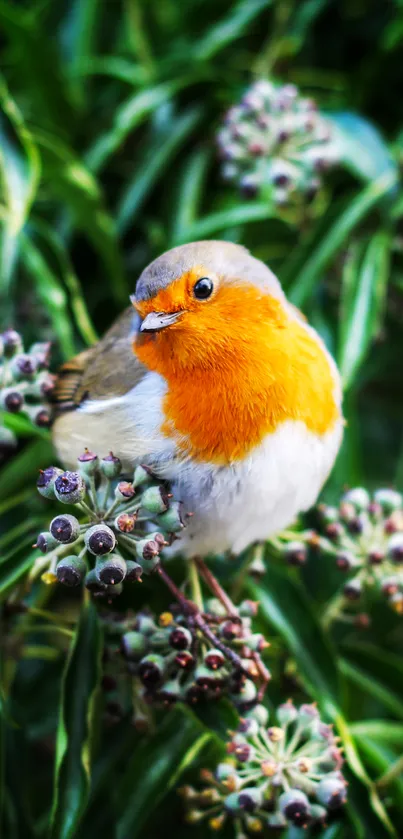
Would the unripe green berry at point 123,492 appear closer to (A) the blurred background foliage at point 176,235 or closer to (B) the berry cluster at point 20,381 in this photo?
(A) the blurred background foliage at point 176,235

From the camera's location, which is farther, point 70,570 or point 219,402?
point 219,402


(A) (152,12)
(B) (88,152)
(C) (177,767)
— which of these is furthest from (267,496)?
(A) (152,12)

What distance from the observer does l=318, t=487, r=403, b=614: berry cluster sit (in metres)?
1.73

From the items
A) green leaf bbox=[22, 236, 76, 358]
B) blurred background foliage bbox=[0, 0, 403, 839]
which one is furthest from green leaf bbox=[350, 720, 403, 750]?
green leaf bbox=[22, 236, 76, 358]

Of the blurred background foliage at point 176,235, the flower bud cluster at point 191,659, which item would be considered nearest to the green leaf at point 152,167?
the blurred background foliage at point 176,235

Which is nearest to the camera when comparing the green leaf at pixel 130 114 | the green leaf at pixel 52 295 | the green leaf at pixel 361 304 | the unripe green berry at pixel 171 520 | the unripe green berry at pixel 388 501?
the unripe green berry at pixel 171 520

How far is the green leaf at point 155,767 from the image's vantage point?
1635 millimetres

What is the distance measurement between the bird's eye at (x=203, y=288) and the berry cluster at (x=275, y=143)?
2.18ft

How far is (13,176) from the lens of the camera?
2096 millimetres

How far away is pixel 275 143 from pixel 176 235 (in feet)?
1.28

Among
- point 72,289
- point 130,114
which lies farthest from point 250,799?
point 130,114

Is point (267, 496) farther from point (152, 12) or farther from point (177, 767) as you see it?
point (152, 12)

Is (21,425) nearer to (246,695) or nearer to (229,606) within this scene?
(229,606)

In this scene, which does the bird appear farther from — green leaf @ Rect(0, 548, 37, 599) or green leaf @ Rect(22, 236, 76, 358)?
green leaf @ Rect(22, 236, 76, 358)
